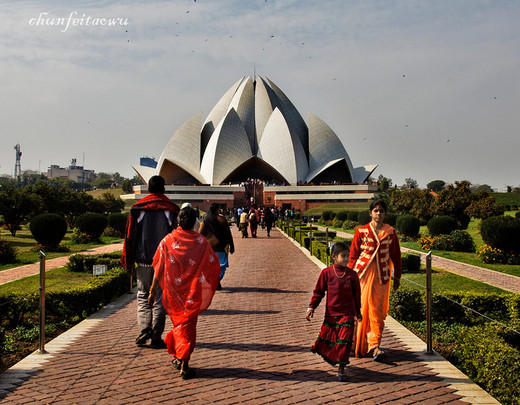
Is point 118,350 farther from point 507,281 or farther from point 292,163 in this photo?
point 292,163

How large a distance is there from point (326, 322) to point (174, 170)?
47.1 meters

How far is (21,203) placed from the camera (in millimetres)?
16109

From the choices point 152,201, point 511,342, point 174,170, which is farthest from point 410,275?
point 174,170

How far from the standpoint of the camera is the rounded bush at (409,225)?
15627 millimetres

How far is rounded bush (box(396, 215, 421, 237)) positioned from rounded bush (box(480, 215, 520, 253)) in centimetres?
489

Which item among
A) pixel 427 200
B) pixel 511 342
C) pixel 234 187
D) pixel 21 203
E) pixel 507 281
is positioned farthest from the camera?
pixel 234 187

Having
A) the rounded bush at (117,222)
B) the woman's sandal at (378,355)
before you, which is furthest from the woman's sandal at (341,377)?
the rounded bush at (117,222)

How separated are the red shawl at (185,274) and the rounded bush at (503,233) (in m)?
8.76

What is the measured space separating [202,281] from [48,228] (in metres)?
10.7

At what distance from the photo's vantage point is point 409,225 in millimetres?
15664

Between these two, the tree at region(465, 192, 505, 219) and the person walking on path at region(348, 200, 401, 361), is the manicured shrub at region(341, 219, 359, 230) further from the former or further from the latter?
the person walking on path at region(348, 200, 401, 361)

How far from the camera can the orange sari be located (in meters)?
3.72

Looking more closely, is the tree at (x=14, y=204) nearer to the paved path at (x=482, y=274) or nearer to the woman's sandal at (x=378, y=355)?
the paved path at (x=482, y=274)

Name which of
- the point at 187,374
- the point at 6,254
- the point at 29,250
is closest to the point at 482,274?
the point at 187,374
